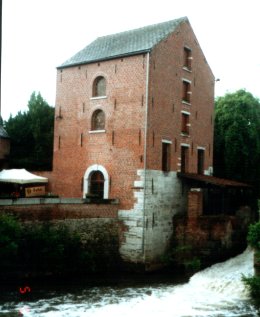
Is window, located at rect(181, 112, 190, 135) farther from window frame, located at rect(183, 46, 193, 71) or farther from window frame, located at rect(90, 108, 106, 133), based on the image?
window frame, located at rect(90, 108, 106, 133)

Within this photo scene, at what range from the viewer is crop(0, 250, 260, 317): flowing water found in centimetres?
1247

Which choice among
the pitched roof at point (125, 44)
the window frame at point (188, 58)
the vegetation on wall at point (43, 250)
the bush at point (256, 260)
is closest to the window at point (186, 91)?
the window frame at point (188, 58)

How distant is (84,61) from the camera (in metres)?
21.6

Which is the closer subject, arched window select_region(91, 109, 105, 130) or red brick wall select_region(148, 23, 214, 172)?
red brick wall select_region(148, 23, 214, 172)

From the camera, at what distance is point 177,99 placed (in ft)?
Answer: 71.4

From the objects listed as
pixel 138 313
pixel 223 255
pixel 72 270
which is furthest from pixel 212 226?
pixel 138 313

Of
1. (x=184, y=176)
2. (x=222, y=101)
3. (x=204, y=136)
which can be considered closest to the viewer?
(x=184, y=176)

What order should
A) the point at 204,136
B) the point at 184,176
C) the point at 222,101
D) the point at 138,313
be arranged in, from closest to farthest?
the point at 138,313 < the point at 184,176 < the point at 204,136 < the point at 222,101

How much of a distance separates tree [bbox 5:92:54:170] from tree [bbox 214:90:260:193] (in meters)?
10.5

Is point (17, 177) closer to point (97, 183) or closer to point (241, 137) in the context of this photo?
point (97, 183)

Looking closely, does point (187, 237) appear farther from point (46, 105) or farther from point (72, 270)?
point (46, 105)

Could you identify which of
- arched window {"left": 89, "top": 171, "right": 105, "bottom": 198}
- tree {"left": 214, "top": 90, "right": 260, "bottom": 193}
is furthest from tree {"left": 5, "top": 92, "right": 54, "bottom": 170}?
tree {"left": 214, "top": 90, "right": 260, "bottom": 193}

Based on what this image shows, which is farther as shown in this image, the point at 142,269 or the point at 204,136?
the point at 204,136

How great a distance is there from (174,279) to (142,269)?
76.6 inches
